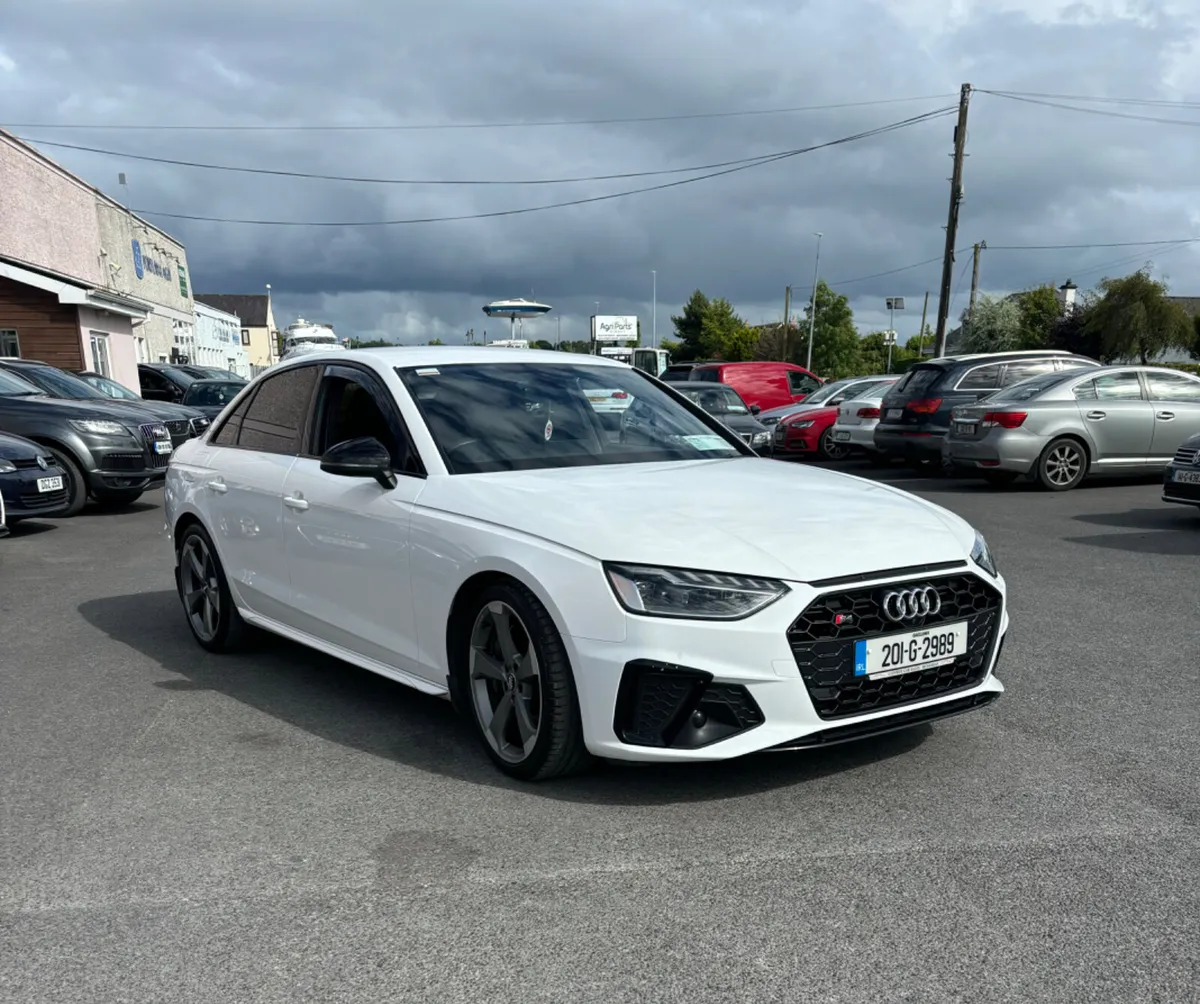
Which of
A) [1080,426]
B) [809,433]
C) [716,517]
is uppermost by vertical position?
[716,517]

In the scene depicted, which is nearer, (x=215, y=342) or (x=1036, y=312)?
(x=1036, y=312)

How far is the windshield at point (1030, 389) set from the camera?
1302 centimetres

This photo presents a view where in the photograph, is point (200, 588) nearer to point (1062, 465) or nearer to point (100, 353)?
point (1062, 465)

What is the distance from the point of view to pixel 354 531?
440cm

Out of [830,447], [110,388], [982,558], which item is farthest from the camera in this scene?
[830,447]

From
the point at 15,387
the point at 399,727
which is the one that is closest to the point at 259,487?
the point at 399,727

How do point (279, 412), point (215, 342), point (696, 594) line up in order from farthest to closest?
point (215, 342) < point (279, 412) < point (696, 594)

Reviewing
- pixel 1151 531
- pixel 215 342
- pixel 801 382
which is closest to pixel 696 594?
pixel 1151 531

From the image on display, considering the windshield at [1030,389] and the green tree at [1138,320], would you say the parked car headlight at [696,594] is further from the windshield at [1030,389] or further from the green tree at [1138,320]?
the green tree at [1138,320]

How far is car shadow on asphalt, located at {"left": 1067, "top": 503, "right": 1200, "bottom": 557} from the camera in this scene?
347 inches

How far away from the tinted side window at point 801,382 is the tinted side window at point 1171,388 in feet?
35.8

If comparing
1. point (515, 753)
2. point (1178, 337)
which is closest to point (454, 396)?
point (515, 753)

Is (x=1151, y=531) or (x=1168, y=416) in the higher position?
(x=1168, y=416)

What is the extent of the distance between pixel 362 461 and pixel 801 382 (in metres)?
21.2
